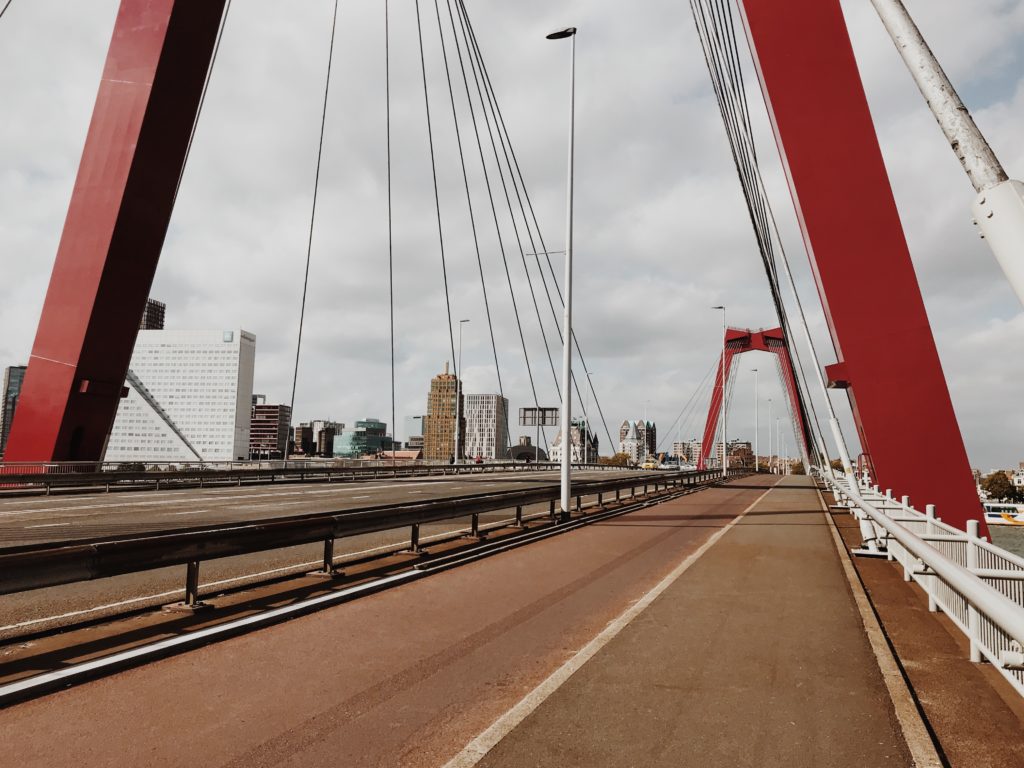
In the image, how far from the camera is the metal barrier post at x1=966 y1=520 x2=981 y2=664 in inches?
205

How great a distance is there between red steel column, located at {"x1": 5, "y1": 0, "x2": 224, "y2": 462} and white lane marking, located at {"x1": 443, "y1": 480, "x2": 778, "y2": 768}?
60.8 ft

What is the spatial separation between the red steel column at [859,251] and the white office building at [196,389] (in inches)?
7160

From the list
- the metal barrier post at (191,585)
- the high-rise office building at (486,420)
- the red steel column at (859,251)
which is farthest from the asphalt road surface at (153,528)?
the high-rise office building at (486,420)

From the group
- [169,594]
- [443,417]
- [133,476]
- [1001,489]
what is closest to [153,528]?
[169,594]

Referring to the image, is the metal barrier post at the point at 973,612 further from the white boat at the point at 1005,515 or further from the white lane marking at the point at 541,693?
the white boat at the point at 1005,515

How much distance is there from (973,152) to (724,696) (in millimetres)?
3522

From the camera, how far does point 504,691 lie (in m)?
4.47

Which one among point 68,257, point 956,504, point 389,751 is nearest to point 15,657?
point 389,751

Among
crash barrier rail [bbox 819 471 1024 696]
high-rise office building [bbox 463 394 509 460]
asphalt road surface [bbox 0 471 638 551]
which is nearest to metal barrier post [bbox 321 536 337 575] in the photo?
asphalt road surface [bbox 0 471 638 551]

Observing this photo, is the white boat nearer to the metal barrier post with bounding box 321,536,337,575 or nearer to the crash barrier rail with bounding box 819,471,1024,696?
the crash barrier rail with bounding box 819,471,1024,696

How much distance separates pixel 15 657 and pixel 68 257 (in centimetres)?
1841

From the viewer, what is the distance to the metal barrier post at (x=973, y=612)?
17.1 ft

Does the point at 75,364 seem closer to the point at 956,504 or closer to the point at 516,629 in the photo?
the point at 516,629

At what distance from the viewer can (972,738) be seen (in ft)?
12.6
